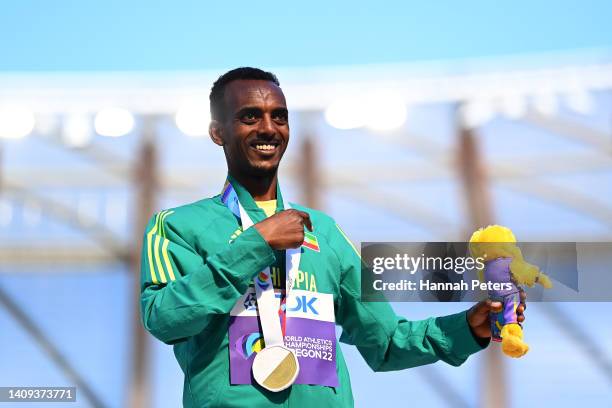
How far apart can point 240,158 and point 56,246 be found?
20.7ft

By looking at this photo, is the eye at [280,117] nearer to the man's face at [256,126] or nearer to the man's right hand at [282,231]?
the man's face at [256,126]

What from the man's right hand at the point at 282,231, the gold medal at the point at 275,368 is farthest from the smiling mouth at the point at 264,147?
the gold medal at the point at 275,368

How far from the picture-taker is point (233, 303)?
1424 millimetres

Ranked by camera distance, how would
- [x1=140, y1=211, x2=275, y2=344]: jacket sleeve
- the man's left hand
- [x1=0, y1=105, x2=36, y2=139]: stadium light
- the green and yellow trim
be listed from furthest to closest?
[x1=0, y1=105, x2=36, y2=139]: stadium light → the man's left hand → the green and yellow trim → [x1=140, y1=211, x2=275, y2=344]: jacket sleeve

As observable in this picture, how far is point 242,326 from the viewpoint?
151 centimetres

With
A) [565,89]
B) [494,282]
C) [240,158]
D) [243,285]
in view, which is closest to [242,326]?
[243,285]

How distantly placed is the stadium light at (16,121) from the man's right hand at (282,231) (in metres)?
6.54

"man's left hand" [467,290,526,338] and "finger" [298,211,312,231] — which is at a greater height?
"finger" [298,211,312,231]

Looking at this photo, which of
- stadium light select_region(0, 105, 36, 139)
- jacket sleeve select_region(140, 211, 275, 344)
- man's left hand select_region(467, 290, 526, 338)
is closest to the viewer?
jacket sleeve select_region(140, 211, 275, 344)

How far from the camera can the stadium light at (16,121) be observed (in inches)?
299

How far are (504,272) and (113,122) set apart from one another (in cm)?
660

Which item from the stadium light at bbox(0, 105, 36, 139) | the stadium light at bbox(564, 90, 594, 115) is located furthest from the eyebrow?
the stadium light at bbox(0, 105, 36, 139)

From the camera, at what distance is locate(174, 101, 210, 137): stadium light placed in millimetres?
7637

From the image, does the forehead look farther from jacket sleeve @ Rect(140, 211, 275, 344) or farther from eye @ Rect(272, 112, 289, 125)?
jacket sleeve @ Rect(140, 211, 275, 344)
